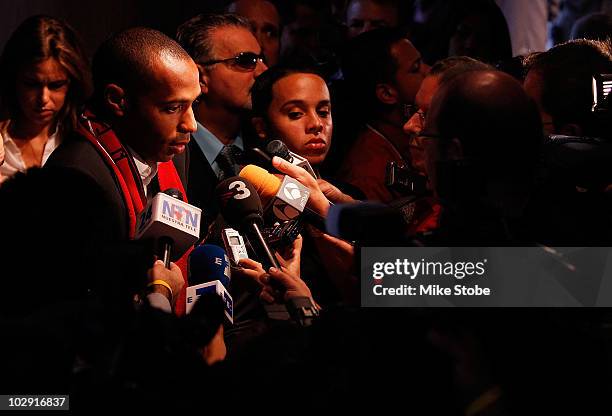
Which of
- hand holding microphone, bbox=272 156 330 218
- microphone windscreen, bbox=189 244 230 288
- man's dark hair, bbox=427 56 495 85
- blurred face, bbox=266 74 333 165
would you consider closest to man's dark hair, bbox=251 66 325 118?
blurred face, bbox=266 74 333 165

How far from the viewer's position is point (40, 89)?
11.6ft

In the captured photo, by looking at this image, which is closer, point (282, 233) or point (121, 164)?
point (121, 164)

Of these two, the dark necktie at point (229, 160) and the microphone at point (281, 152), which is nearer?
the microphone at point (281, 152)

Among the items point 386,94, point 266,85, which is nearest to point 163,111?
point 266,85

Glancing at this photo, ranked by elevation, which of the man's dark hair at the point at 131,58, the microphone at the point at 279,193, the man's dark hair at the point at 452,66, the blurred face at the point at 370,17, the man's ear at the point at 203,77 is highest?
the blurred face at the point at 370,17

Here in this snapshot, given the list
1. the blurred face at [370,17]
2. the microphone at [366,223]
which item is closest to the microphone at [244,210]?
the microphone at [366,223]

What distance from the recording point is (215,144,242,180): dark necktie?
3.07 meters

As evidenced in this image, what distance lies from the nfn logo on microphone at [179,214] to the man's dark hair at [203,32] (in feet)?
4.21

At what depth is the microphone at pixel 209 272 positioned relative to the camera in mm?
2307

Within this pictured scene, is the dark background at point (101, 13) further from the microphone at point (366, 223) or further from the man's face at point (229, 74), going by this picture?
the microphone at point (366, 223)

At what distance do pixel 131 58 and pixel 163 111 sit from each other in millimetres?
180

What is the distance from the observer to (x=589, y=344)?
5.82 ft

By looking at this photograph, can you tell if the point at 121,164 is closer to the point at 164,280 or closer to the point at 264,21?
the point at 164,280

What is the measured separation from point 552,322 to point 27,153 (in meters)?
2.37
